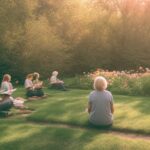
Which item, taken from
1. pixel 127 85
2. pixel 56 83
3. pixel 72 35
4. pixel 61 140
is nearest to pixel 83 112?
pixel 61 140

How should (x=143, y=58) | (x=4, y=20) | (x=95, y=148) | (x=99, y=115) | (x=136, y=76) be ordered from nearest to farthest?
(x=95, y=148) → (x=99, y=115) → (x=136, y=76) → (x=4, y=20) → (x=143, y=58)

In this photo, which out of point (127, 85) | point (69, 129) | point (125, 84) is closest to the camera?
point (69, 129)

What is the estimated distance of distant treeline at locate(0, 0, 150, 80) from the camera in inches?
1102

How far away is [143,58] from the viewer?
103 ft

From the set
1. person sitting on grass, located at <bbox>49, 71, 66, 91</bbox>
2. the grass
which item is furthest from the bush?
the grass

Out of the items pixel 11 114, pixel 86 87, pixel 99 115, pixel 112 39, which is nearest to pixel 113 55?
pixel 112 39

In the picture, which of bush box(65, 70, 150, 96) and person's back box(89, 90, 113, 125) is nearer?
person's back box(89, 90, 113, 125)

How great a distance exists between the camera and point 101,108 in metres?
11.5

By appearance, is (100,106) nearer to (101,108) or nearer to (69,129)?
(101,108)

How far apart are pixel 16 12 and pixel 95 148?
20364 millimetres

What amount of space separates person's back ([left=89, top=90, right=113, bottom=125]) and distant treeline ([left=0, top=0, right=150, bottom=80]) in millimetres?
16619

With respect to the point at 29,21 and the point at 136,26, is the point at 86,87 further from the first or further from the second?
the point at 136,26

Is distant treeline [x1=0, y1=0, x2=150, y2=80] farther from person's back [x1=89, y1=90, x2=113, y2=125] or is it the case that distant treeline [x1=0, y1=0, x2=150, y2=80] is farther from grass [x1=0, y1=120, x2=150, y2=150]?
person's back [x1=89, y1=90, x2=113, y2=125]

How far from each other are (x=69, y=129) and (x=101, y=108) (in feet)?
3.71
